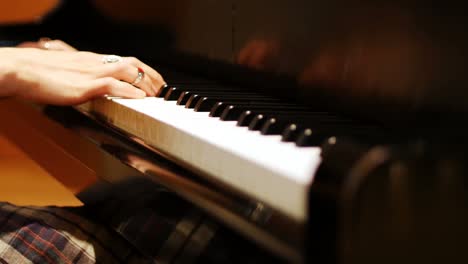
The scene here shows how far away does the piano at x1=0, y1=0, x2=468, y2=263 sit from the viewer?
1.91 feet

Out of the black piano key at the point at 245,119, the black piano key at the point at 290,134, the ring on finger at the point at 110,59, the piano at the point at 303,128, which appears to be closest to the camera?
the piano at the point at 303,128

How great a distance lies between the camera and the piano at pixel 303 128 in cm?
58

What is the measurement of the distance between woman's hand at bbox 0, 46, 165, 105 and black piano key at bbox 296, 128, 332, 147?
0.49 m

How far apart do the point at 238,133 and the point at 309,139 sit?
0.12 metres

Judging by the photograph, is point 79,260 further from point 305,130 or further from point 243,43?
point 305,130

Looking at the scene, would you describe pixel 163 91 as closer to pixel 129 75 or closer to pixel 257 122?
pixel 129 75

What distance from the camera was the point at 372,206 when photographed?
57cm

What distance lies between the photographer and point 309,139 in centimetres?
79

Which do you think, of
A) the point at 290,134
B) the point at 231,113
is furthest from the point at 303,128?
the point at 231,113

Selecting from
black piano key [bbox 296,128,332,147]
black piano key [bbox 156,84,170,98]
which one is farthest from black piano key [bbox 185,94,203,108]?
black piano key [bbox 296,128,332,147]

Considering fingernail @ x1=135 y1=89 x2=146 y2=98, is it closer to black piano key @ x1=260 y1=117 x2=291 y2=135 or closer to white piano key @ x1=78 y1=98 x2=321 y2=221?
white piano key @ x1=78 y1=98 x2=321 y2=221

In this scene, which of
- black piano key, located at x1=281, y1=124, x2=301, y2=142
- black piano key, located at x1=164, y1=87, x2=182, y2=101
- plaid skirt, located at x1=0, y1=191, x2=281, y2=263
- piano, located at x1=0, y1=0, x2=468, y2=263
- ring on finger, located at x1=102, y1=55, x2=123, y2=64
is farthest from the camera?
ring on finger, located at x1=102, y1=55, x2=123, y2=64

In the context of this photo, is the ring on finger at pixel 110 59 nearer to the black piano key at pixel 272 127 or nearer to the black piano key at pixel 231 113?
the black piano key at pixel 231 113

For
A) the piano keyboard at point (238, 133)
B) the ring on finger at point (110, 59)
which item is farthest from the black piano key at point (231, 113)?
the ring on finger at point (110, 59)
